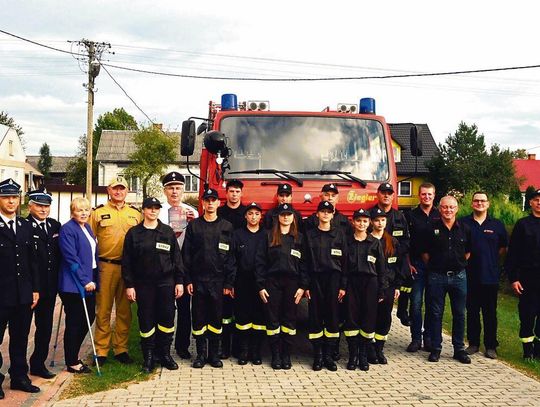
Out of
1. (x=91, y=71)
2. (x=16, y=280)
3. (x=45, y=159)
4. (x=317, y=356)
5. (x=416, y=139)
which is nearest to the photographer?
(x=16, y=280)

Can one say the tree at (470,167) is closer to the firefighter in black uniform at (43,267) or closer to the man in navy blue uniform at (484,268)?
the man in navy blue uniform at (484,268)

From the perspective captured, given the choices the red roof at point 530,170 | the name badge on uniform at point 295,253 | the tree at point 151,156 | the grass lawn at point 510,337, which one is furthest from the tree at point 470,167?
the name badge on uniform at point 295,253

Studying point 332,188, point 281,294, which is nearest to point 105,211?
point 281,294

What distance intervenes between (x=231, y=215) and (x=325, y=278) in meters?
1.34

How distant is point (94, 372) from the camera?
20.5 ft

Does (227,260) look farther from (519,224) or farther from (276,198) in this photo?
(519,224)

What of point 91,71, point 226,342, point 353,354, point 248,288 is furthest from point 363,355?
point 91,71

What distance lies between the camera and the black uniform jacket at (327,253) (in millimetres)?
6445

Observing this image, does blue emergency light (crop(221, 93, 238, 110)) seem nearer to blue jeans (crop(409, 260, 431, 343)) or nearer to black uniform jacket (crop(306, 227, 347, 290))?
black uniform jacket (crop(306, 227, 347, 290))

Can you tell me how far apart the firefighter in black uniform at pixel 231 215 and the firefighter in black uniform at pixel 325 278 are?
895 mm

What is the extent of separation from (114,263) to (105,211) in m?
0.59

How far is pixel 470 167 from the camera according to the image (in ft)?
148

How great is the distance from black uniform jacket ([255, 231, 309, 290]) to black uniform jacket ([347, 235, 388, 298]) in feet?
1.68

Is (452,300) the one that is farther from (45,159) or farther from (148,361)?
(45,159)
